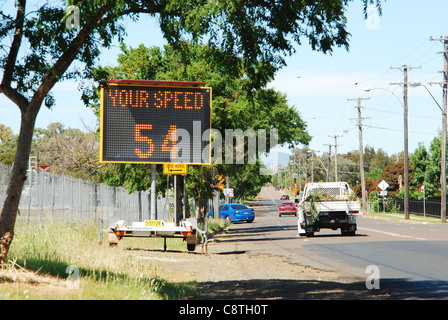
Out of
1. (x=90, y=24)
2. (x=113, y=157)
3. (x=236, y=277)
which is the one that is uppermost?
(x=90, y=24)

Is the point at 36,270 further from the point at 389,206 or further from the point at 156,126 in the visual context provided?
the point at 389,206

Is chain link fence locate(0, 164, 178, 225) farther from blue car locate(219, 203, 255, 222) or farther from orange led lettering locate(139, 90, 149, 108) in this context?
blue car locate(219, 203, 255, 222)

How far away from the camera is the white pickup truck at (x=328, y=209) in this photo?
2761 centimetres

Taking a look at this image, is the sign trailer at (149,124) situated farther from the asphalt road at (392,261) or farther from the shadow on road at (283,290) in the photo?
the shadow on road at (283,290)

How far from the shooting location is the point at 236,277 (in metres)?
13.4

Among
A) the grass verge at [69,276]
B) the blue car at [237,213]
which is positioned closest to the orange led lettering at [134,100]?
the grass verge at [69,276]

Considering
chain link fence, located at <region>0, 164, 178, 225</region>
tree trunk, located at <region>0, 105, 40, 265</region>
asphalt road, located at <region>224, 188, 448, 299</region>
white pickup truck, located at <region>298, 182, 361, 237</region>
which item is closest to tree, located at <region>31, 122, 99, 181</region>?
chain link fence, located at <region>0, 164, 178, 225</region>

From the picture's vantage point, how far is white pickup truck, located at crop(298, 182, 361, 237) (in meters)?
27.6

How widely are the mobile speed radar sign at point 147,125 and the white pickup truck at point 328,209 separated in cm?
1027

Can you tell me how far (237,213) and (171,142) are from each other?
37.6m
